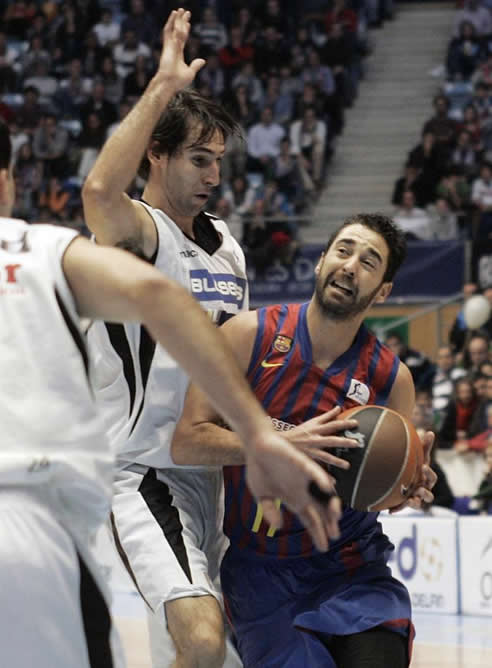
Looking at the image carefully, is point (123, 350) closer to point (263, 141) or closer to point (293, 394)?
point (293, 394)

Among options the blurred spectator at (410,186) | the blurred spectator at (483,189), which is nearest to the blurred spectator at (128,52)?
Answer: the blurred spectator at (410,186)

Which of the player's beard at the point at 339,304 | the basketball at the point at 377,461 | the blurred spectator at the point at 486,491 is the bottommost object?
the blurred spectator at the point at 486,491

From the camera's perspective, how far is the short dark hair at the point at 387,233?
15.2 feet

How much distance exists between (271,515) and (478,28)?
18.7m

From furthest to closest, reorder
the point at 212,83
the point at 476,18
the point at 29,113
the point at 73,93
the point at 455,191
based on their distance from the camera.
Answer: the point at 73,93
the point at 212,83
the point at 29,113
the point at 476,18
the point at 455,191

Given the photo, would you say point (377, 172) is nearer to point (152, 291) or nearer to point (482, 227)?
point (482, 227)

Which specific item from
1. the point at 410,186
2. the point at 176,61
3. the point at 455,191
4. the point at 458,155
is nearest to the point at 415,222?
the point at 455,191

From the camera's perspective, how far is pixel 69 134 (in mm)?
20562

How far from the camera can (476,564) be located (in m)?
10.6

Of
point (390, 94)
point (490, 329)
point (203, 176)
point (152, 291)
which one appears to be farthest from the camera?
point (390, 94)

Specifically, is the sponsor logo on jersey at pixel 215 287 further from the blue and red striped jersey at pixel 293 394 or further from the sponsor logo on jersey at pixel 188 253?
the blue and red striped jersey at pixel 293 394

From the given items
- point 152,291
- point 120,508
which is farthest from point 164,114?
point 152,291

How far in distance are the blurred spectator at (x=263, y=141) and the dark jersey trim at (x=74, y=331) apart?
16.4 m

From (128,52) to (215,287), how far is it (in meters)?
17.8
